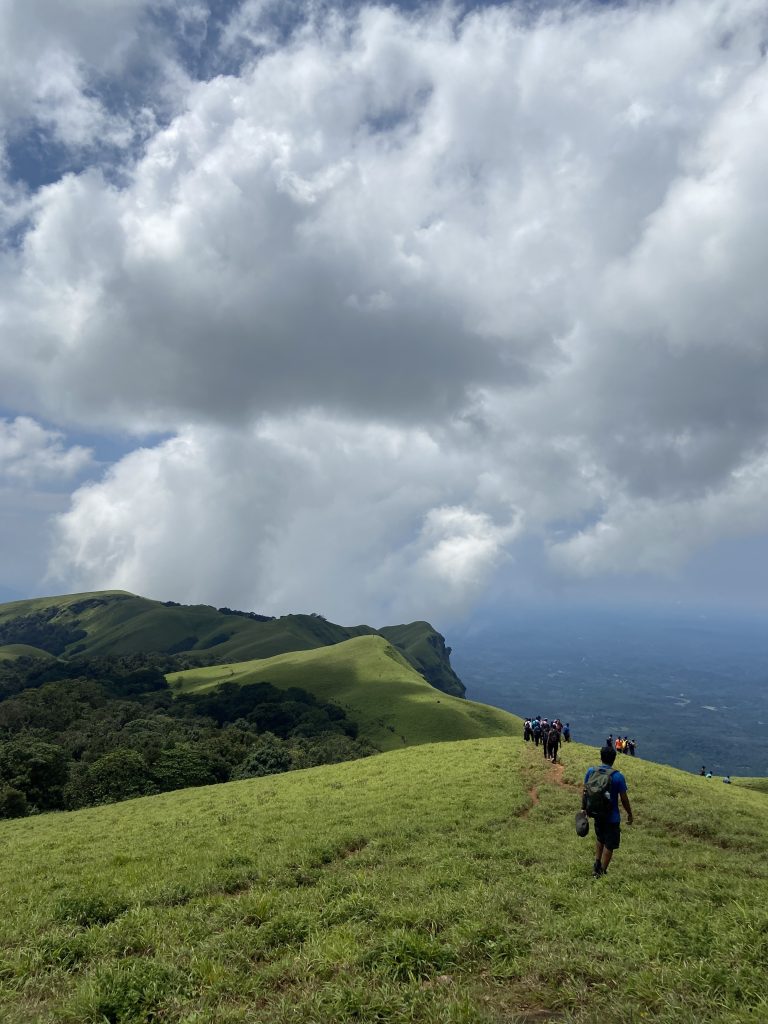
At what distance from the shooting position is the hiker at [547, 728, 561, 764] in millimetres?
35094

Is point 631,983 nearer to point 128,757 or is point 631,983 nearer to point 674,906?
point 674,906

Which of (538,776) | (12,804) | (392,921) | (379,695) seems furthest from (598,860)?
(379,695)

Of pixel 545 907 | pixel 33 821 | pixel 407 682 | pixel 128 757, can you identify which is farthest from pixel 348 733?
pixel 545 907

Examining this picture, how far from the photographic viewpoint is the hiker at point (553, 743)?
35.1m

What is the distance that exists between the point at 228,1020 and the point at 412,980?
118 inches

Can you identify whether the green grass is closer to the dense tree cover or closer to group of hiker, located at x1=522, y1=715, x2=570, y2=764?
group of hiker, located at x1=522, y1=715, x2=570, y2=764

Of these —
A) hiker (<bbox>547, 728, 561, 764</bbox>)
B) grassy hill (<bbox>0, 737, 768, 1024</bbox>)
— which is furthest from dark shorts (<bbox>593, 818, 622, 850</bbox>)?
hiker (<bbox>547, 728, 561, 764</bbox>)

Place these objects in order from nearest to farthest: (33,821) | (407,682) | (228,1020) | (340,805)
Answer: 1. (228,1020)
2. (340,805)
3. (33,821)
4. (407,682)

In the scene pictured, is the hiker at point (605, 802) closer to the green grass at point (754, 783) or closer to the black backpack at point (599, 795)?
the black backpack at point (599, 795)

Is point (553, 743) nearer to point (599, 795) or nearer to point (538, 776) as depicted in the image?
point (538, 776)

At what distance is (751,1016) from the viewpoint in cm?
774

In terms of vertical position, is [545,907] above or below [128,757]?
above

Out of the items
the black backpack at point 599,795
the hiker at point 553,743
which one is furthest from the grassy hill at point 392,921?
the hiker at point 553,743

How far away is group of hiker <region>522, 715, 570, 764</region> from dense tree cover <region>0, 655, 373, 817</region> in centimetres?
4176
